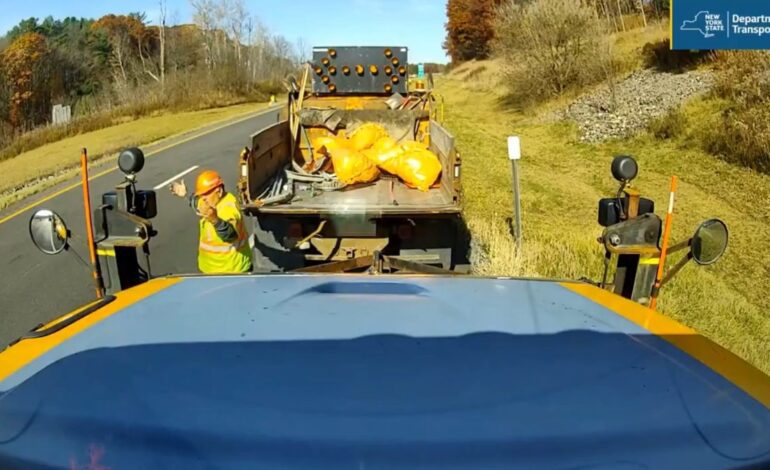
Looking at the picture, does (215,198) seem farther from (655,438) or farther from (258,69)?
(258,69)

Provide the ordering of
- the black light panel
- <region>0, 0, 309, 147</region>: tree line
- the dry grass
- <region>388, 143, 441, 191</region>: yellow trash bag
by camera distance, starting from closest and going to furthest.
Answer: <region>388, 143, 441, 191</region>: yellow trash bag → the black light panel → the dry grass → <region>0, 0, 309, 147</region>: tree line

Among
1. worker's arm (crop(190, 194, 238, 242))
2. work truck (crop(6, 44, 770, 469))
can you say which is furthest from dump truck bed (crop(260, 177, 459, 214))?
work truck (crop(6, 44, 770, 469))

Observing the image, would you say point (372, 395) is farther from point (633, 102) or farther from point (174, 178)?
point (633, 102)

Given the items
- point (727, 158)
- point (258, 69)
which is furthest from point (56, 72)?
point (727, 158)

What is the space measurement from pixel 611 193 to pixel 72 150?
1928cm

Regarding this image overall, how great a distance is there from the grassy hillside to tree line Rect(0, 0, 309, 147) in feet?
80.3

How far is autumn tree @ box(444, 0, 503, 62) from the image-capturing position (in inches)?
3103

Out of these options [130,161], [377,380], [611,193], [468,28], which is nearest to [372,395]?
[377,380]

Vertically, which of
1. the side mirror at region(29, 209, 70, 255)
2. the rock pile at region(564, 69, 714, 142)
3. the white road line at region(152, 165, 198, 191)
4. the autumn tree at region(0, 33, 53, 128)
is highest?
the autumn tree at region(0, 33, 53, 128)

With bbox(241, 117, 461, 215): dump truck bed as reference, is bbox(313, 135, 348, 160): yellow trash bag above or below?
above

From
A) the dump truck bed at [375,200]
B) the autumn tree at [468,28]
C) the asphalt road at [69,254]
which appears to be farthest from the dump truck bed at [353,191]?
the autumn tree at [468,28]

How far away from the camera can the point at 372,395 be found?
1532 millimetres

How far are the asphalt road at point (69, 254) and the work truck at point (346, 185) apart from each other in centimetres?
173

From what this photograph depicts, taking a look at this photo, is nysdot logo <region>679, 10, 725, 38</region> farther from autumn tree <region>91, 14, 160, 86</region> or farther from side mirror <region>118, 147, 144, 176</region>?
autumn tree <region>91, 14, 160, 86</region>
